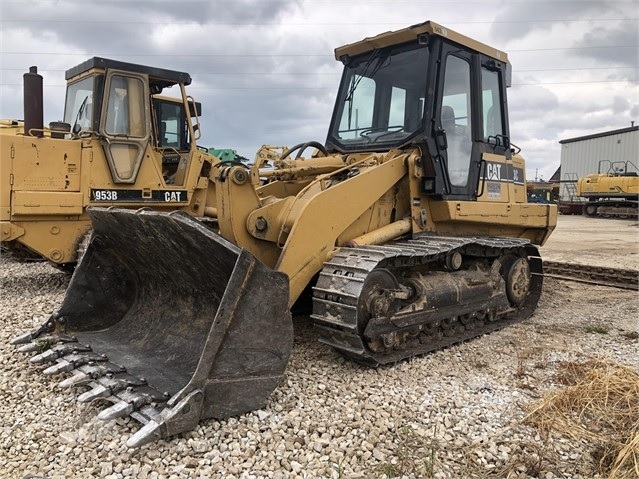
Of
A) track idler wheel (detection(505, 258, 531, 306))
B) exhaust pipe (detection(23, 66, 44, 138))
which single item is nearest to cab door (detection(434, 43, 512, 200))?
track idler wheel (detection(505, 258, 531, 306))

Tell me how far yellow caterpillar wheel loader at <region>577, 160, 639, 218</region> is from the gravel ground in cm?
2421

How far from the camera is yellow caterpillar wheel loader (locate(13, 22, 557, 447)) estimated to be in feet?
11.8

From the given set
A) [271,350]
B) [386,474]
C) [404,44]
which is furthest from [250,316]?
[404,44]

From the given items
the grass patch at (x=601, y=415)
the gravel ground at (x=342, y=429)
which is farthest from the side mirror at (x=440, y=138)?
the grass patch at (x=601, y=415)

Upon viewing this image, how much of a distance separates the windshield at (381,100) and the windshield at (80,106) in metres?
3.95

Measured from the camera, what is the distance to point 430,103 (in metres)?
5.61

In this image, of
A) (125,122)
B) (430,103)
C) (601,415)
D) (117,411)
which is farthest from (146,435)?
(125,122)

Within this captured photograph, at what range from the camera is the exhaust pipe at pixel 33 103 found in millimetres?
7461

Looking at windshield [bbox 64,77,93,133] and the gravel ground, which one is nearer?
the gravel ground

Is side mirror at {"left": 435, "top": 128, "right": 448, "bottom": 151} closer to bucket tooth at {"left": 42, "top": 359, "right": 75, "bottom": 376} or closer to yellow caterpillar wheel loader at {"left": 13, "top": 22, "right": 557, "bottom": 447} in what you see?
yellow caterpillar wheel loader at {"left": 13, "top": 22, "right": 557, "bottom": 447}

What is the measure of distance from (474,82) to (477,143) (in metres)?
0.67

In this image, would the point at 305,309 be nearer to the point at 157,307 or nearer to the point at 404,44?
the point at 157,307

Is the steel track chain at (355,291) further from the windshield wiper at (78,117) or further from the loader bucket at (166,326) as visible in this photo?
the windshield wiper at (78,117)

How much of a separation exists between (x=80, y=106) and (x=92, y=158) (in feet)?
3.66
